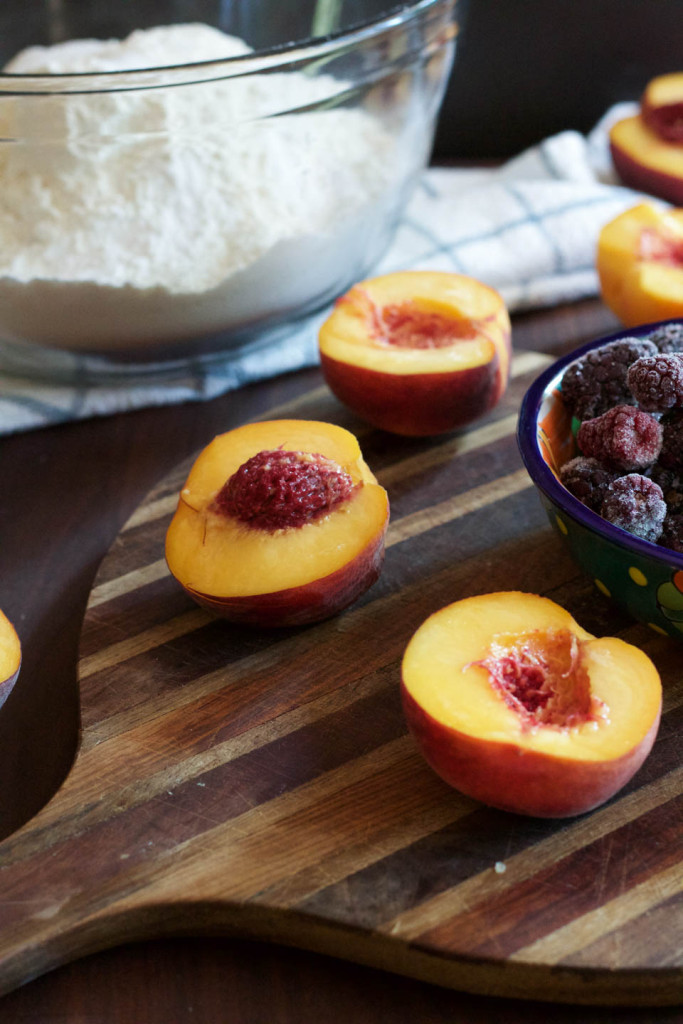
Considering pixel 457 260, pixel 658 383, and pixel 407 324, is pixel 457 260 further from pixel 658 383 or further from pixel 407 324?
pixel 658 383

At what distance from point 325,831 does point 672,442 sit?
50 centimetres

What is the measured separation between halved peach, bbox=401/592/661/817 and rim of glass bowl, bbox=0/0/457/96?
69 cm

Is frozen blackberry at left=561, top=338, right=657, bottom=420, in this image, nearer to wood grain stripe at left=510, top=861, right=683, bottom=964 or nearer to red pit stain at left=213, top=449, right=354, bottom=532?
red pit stain at left=213, top=449, right=354, bottom=532

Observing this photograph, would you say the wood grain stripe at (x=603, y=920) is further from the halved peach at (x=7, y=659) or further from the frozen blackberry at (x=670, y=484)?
the halved peach at (x=7, y=659)

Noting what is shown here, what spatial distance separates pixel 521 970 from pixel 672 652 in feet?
Result: 1.28

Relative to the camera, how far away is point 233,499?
1.02 m

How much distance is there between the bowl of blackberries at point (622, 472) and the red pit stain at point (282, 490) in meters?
0.20

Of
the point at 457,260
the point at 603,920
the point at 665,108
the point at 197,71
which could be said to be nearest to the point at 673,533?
Result: the point at 603,920

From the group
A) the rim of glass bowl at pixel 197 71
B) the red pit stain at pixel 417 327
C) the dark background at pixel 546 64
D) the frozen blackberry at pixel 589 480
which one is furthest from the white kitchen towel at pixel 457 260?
the frozen blackberry at pixel 589 480

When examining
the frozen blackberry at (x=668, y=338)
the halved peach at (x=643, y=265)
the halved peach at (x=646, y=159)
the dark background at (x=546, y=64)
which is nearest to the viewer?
the frozen blackberry at (x=668, y=338)

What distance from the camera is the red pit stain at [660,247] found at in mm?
1474

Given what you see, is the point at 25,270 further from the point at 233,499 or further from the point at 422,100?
the point at 422,100

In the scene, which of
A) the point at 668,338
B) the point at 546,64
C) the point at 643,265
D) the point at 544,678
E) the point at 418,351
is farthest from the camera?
the point at 546,64

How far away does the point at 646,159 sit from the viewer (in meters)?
1.86
